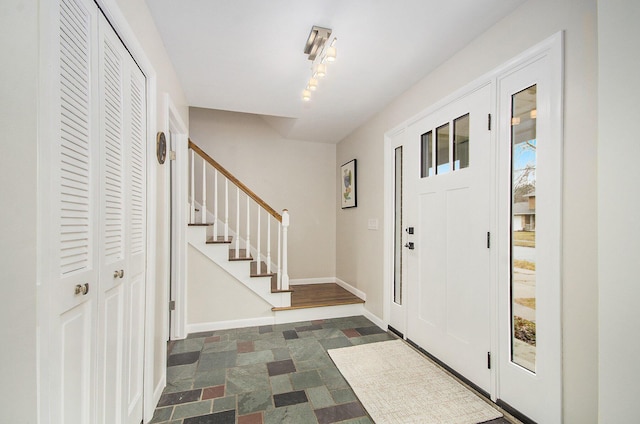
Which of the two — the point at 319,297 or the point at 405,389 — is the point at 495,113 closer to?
the point at 405,389

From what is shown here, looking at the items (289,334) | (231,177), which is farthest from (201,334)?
(231,177)

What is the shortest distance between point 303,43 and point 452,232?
1844mm

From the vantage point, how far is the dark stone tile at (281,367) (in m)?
2.19

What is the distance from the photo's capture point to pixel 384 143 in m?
3.10

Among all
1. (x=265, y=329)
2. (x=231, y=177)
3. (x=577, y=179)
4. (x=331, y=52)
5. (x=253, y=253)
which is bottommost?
(x=265, y=329)

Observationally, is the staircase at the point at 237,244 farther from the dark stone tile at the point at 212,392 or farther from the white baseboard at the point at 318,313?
the dark stone tile at the point at 212,392

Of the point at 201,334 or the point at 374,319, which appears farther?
the point at 374,319

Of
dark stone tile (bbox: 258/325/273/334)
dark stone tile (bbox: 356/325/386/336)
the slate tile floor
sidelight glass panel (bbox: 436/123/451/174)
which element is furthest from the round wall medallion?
dark stone tile (bbox: 356/325/386/336)

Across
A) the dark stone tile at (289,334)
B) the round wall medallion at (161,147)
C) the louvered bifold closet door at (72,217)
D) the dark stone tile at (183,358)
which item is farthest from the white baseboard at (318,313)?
the louvered bifold closet door at (72,217)

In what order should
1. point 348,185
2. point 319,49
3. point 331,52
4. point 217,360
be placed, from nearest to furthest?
point 331,52, point 319,49, point 217,360, point 348,185

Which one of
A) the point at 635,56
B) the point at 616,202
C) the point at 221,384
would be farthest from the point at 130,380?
the point at 635,56

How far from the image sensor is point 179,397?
1.88 m

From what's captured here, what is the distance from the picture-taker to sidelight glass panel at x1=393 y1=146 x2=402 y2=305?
2.91 m

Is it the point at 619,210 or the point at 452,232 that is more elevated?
the point at 619,210
